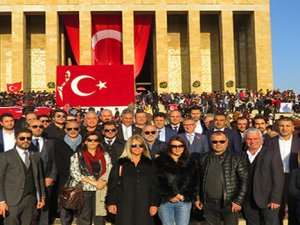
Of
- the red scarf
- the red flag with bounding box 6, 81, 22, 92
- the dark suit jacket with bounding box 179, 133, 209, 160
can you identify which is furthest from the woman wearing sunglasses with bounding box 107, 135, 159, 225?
the red flag with bounding box 6, 81, 22, 92

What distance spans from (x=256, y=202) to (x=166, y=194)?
1257 mm

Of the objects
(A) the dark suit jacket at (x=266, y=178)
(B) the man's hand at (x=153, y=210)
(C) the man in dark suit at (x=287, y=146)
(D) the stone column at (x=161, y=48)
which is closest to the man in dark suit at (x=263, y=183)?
(A) the dark suit jacket at (x=266, y=178)

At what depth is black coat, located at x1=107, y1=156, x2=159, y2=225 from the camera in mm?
5094

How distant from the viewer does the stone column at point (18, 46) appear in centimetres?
3023

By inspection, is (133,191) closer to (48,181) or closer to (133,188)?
(133,188)

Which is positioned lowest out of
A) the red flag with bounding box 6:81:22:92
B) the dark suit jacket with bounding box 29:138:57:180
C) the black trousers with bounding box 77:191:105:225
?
the black trousers with bounding box 77:191:105:225

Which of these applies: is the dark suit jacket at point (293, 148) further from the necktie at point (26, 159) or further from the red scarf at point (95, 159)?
the necktie at point (26, 159)

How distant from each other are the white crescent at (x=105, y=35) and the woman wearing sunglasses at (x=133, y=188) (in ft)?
85.4

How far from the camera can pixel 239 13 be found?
32781 mm

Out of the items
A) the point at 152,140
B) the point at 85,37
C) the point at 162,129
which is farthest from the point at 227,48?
the point at 152,140

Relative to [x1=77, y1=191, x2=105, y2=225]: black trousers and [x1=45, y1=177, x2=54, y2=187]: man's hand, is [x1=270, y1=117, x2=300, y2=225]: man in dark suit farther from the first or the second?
[x1=45, y1=177, x2=54, y2=187]: man's hand

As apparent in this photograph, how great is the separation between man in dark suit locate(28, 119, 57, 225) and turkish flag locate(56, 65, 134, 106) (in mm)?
5817

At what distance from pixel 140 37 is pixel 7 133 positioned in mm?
25383

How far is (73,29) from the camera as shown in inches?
1249
